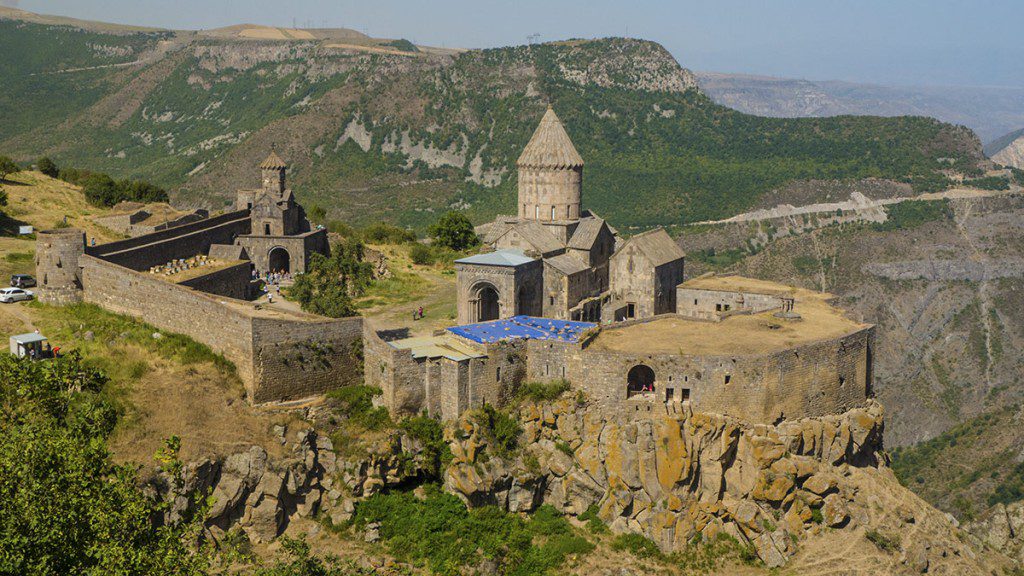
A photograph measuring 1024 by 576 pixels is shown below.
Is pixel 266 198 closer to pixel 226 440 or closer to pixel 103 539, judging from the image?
pixel 226 440

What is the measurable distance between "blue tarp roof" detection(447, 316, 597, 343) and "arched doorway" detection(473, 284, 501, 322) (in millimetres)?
2444

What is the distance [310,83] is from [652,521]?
11006 centimetres

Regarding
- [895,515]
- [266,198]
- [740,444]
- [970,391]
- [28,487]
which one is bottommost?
[970,391]

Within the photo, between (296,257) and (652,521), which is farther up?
(296,257)

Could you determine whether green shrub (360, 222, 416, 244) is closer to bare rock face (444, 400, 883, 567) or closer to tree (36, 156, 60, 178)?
tree (36, 156, 60, 178)

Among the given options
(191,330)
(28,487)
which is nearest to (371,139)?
(191,330)

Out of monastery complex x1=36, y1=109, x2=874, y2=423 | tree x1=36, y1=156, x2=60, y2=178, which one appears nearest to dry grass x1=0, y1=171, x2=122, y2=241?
tree x1=36, y1=156, x2=60, y2=178

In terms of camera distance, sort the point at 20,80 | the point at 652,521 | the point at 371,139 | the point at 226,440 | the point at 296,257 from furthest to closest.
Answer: the point at 20,80, the point at 371,139, the point at 296,257, the point at 652,521, the point at 226,440

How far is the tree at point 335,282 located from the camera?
1527 inches

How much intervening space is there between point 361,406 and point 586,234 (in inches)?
567

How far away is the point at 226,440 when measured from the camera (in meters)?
29.8

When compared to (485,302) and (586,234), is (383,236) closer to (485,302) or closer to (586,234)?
(586,234)

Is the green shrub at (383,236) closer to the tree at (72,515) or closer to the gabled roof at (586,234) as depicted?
the gabled roof at (586,234)

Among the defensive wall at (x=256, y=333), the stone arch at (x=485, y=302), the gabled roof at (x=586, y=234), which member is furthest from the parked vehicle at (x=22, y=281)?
the gabled roof at (x=586, y=234)
